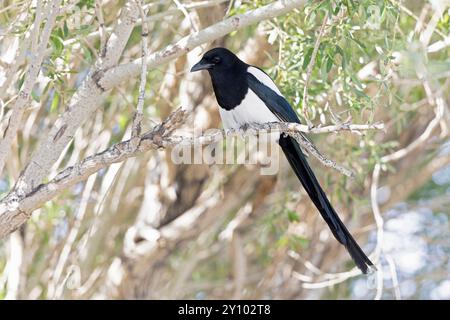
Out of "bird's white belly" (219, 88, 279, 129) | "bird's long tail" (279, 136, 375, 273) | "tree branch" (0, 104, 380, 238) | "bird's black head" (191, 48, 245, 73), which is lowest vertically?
"bird's long tail" (279, 136, 375, 273)

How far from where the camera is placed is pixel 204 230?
5.00 meters

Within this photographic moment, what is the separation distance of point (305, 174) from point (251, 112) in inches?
14.0

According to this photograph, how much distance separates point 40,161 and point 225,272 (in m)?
3.38

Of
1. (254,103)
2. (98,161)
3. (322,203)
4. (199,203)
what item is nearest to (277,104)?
(254,103)

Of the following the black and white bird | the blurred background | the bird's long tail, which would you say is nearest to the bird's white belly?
the black and white bird

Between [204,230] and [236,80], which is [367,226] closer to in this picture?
[204,230]

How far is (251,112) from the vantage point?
3662mm

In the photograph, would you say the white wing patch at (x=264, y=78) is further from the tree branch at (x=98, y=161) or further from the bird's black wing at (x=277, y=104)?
the tree branch at (x=98, y=161)

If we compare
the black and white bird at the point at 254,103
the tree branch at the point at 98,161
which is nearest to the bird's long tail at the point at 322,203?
the black and white bird at the point at 254,103

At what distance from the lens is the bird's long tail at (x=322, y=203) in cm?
340

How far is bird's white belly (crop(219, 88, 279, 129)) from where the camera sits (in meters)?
3.64

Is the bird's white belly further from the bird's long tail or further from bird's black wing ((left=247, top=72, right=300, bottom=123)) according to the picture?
the bird's long tail

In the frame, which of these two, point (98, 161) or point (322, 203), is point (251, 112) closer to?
point (322, 203)

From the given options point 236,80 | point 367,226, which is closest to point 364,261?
point 236,80
